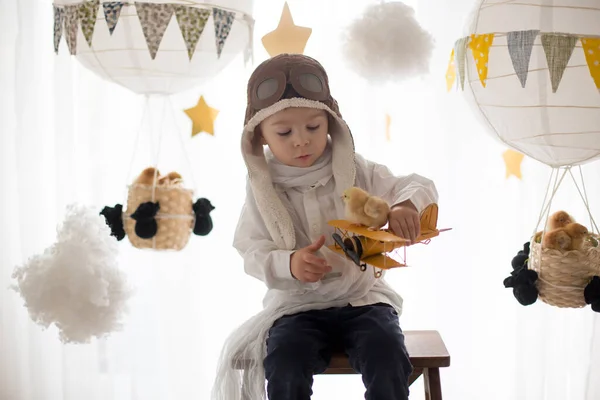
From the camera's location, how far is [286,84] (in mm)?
1229

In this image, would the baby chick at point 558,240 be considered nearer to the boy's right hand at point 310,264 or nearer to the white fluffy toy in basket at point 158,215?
the boy's right hand at point 310,264

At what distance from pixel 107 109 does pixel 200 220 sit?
0.53 m

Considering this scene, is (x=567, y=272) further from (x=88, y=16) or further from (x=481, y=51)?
(x=88, y=16)

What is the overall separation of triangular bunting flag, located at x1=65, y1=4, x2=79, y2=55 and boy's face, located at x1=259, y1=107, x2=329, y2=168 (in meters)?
0.37

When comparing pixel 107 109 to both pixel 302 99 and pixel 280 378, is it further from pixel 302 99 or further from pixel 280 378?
pixel 280 378

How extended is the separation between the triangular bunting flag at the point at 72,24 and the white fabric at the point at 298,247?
399mm

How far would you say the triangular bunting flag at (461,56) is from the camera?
1.25 metres

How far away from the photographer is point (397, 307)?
4.31ft

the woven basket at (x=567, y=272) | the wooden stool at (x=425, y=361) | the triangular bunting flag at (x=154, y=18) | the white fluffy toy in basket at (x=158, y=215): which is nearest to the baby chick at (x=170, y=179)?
the white fluffy toy in basket at (x=158, y=215)

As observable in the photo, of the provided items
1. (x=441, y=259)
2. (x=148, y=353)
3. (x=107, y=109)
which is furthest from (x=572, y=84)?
(x=148, y=353)

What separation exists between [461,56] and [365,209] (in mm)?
354

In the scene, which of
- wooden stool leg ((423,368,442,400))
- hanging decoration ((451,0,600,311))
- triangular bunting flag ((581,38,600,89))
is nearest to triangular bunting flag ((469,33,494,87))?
hanging decoration ((451,0,600,311))

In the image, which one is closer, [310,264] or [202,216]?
[310,264]

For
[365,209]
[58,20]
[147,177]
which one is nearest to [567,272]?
[365,209]
